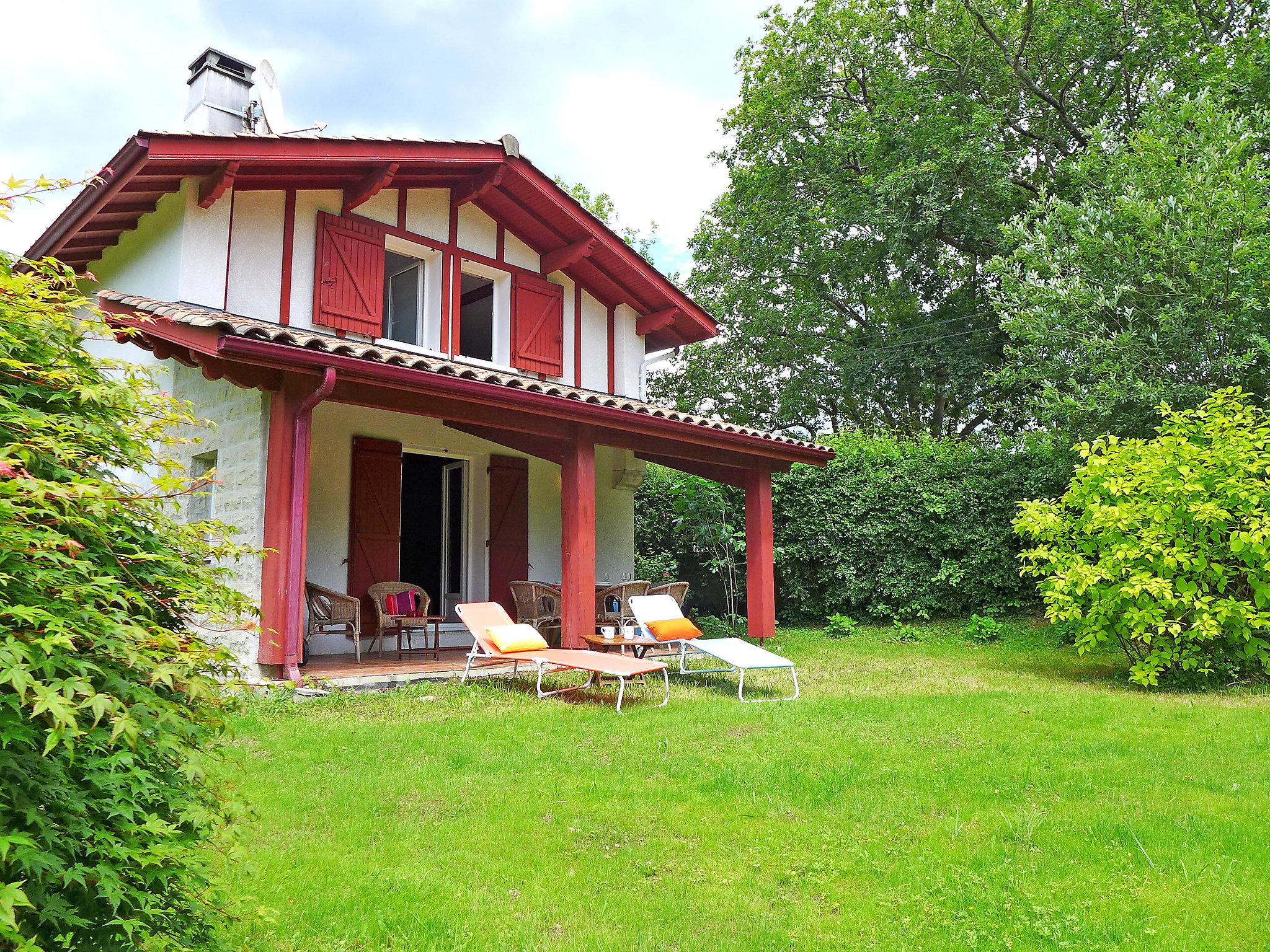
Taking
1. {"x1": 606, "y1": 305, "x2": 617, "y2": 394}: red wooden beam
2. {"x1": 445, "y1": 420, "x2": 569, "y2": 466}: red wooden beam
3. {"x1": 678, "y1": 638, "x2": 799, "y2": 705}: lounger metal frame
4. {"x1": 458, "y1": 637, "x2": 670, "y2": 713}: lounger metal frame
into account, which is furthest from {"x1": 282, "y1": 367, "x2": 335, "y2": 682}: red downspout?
{"x1": 606, "y1": 305, "x2": 617, "y2": 394}: red wooden beam

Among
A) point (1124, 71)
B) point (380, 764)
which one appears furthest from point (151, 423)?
point (1124, 71)

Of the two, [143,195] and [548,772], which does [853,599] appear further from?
[143,195]

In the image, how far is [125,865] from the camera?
1.86m

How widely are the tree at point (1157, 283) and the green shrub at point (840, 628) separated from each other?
12.5 feet

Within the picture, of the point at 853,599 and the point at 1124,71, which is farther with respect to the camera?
the point at 1124,71

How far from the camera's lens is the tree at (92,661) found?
→ 1664 millimetres

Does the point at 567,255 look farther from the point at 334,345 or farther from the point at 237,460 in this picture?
the point at 237,460

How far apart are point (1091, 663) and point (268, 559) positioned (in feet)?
27.0

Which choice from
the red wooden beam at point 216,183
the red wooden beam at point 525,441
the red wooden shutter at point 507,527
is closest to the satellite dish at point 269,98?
the red wooden beam at point 216,183

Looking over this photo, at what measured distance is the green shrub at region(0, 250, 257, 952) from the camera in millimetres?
1662

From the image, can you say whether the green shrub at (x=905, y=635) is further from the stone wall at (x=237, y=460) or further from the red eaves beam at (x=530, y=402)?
the stone wall at (x=237, y=460)

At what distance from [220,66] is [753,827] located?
9.68 metres

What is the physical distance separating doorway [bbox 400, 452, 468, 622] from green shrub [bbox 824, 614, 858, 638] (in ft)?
16.9

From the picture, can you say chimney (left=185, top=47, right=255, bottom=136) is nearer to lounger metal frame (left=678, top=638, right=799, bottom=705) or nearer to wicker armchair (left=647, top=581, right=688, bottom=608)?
wicker armchair (left=647, top=581, right=688, bottom=608)
